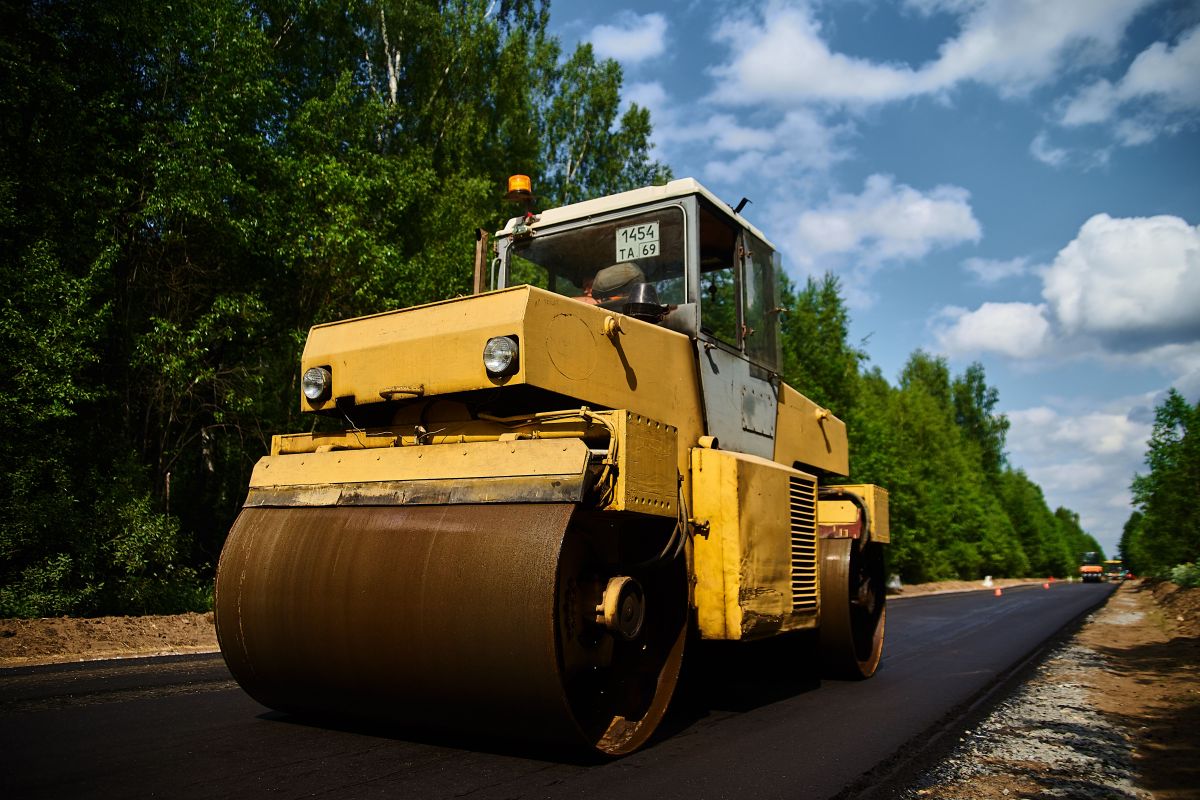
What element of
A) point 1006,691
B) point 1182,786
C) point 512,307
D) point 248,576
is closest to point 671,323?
point 512,307

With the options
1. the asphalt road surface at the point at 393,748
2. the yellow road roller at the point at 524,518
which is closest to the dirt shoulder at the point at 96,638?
the asphalt road surface at the point at 393,748

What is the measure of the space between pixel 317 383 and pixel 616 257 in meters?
1.94

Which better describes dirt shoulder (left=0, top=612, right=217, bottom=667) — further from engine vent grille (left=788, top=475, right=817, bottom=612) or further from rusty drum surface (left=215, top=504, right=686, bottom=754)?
engine vent grille (left=788, top=475, right=817, bottom=612)

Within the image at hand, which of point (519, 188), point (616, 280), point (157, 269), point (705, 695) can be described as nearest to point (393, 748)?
point (705, 695)

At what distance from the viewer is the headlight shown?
3.74 meters

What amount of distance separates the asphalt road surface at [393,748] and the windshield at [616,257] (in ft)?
8.02

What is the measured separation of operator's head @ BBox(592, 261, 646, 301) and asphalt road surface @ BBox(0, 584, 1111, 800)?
2455 mm

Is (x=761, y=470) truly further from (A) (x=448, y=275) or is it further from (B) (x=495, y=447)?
(A) (x=448, y=275)

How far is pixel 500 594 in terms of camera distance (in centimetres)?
331

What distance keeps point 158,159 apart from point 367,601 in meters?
10.00

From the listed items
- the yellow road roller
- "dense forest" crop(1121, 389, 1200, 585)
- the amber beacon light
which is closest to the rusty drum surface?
the yellow road roller

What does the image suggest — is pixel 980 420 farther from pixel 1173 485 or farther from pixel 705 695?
pixel 705 695

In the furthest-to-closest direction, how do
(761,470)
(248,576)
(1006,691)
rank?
(1006,691) < (761,470) < (248,576)

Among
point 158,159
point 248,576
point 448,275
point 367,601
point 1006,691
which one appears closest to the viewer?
point 367,601
